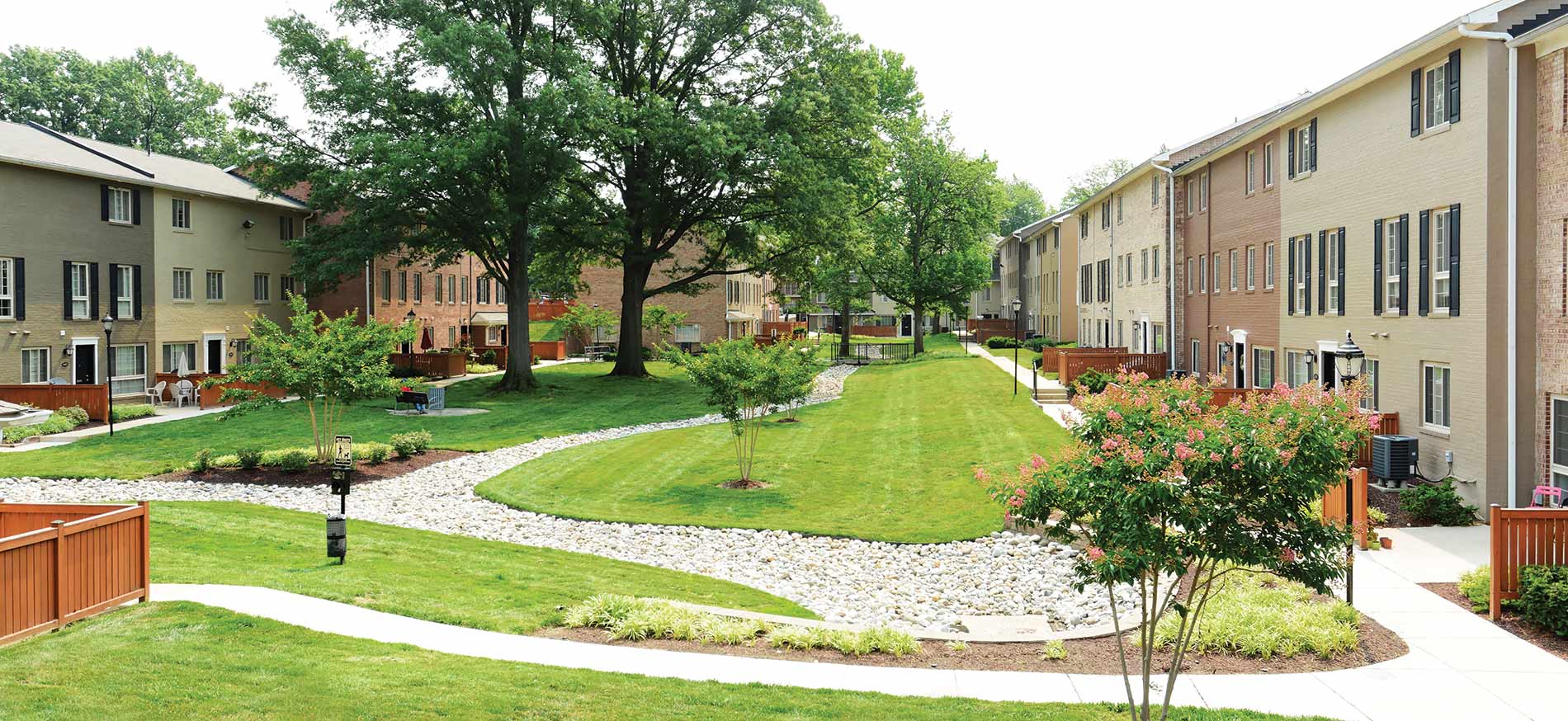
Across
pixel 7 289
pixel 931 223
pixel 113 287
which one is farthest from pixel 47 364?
pixel 931 223

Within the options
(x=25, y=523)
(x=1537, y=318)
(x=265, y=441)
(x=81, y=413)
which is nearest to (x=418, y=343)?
(x=81, y=413)

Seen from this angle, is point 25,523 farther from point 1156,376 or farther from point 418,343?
point 418,343

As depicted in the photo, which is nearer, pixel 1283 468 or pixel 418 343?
pixel 1283 468

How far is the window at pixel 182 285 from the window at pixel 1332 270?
39.6 metres

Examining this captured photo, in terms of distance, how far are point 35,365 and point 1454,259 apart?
131 ft

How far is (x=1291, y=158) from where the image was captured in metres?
26.3

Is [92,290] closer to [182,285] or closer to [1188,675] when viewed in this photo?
[182,285]

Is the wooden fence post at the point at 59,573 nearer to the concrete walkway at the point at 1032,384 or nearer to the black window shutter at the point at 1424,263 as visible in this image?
the concrete walkway at the point at 1032,384

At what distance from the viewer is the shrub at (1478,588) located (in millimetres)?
12586

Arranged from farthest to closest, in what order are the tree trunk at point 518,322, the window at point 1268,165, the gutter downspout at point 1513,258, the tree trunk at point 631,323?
the tree trunk at point 631,323
the tree trunk at point 518,322
the window at point 1268,165
the gutter downspout at point 1513,258

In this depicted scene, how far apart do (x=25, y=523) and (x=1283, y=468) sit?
1283cm

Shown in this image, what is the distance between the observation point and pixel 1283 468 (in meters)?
7.10

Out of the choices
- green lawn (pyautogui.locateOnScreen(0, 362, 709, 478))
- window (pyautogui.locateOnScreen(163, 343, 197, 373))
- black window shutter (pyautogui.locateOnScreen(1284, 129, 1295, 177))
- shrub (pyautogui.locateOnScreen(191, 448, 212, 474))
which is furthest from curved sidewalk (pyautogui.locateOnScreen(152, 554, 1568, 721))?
window (pyautogui.locateOnScreen(163, 343, 197, 373))

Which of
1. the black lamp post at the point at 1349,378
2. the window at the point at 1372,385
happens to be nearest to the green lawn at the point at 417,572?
the black lamp post at the point at 1349,378
